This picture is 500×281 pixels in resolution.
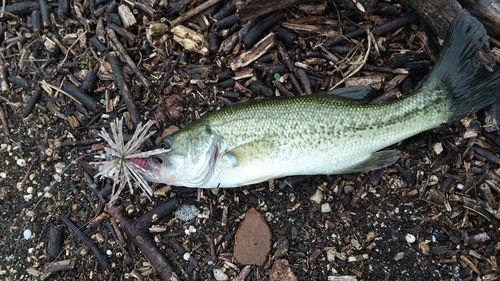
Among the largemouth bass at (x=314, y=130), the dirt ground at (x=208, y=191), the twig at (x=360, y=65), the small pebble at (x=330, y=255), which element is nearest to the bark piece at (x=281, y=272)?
the dirt ground at (x=208, y=191)

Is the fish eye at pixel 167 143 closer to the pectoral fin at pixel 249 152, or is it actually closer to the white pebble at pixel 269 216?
the pectoral fin at pixel 249 152

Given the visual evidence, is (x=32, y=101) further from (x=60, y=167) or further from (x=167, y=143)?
(x=167, y=143)

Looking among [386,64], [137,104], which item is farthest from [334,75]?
[137,104]

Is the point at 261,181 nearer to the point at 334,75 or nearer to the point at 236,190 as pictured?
the point at 236,190

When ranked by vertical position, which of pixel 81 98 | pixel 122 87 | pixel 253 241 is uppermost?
pixel 122 87

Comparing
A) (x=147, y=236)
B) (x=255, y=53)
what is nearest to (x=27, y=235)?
(x=147, y=236)

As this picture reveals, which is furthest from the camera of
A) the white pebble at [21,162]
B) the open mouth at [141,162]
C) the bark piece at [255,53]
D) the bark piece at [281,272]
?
the white pebble at [21,162]

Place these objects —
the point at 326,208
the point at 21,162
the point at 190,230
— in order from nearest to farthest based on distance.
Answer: the point at 326,208, the point at 190,230, the point at 21,162
